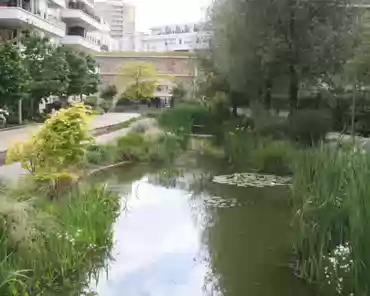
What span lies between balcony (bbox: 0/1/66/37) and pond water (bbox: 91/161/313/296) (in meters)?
20.1

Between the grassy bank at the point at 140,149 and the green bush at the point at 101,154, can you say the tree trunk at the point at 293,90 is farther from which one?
the green bush at the point at 101,154

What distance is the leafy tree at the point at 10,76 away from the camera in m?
21.2

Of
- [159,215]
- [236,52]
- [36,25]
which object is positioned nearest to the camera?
[159,215]

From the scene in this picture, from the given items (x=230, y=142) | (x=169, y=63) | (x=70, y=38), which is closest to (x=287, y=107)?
(x=230, y=142)

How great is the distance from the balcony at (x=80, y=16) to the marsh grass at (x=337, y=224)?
4133cm

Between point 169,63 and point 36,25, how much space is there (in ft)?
80.3

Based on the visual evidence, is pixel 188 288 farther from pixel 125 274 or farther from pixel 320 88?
pixel 320 88

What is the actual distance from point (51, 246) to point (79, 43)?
139ft

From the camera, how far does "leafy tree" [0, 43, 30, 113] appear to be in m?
21.2

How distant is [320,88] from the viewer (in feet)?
59.1

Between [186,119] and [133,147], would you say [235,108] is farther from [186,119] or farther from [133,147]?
[133,147]

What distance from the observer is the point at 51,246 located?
542 centimetres

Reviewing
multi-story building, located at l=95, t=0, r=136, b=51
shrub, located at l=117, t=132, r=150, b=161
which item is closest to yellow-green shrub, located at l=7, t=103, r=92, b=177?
shrub, located at l=117, t=132, r=150, b=161

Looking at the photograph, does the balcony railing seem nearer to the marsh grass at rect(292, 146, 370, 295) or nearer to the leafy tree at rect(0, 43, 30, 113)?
the leafy tree at rect(0, 43, 30, 113)
